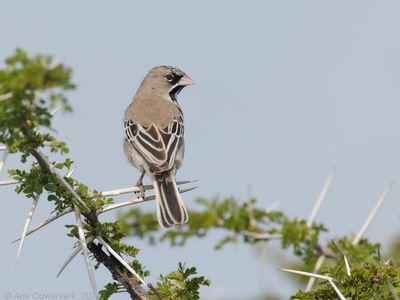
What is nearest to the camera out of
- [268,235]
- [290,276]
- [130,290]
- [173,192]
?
[130,290]

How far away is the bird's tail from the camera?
630 cm

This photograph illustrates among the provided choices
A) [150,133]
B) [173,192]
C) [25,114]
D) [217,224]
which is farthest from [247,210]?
[25,114]

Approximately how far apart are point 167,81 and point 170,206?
14.5 ft

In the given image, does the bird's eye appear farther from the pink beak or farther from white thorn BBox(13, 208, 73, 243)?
white thorn BBox(13, 208, 73, 243)

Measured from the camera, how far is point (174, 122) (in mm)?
8758

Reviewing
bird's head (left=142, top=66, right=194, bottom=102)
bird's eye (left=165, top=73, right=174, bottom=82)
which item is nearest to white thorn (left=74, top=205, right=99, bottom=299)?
bird's head (left=142, top=66, right=194, bottom=102)

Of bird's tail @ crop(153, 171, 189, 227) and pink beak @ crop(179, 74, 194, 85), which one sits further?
pink beak @ crop(179, 74, 194, 85)

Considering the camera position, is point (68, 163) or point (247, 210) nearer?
point (68, 163)

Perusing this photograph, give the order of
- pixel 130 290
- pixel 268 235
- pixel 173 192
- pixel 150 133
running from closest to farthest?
pixel 130 290 < pixel 268 235 < pixel 173 192 < pixel 150 133

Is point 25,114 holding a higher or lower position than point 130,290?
higher

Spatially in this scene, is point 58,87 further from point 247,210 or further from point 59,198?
point 247,210

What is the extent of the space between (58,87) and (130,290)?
5.16ft

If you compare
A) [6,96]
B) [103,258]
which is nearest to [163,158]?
[103,258]

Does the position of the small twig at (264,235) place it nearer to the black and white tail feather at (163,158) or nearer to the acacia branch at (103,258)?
the black and white tail feather at (163,158)
